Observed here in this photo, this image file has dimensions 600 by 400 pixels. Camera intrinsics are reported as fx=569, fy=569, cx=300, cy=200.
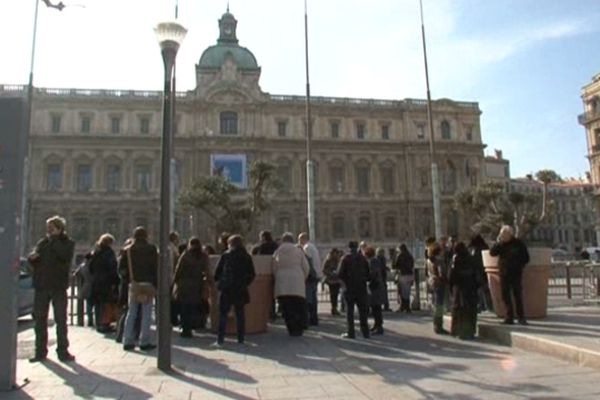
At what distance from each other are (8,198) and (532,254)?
29.0 ft

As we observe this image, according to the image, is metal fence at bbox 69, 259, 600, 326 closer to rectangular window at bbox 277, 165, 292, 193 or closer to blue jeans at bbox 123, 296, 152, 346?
blue jeans at bbox 123, 296, 152, 346

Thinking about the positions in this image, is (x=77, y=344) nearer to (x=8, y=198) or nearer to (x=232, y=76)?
(x=8, y=198)

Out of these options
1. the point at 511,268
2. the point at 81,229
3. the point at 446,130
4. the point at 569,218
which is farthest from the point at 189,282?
the point at 569,218

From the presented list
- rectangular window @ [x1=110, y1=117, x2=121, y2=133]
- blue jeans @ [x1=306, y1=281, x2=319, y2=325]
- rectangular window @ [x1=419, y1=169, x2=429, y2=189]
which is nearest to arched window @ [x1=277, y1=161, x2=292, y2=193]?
rectangular window @ [x1=419, y1=169, x2=429, y2=189]

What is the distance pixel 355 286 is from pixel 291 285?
3.64 ft

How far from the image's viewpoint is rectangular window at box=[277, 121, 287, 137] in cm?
5622

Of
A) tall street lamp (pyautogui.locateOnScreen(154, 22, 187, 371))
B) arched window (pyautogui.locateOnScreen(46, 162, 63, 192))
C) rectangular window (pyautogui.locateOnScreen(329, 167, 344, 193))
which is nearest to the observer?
tall street lamp (pyautogui.locateOnScreen(154, 22, 187, 371))

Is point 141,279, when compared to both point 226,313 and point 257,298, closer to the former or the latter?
point 226,313

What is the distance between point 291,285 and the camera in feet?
32.6

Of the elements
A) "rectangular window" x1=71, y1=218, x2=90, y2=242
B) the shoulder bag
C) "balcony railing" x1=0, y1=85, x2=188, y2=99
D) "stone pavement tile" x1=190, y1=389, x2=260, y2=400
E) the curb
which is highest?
"balcony railing" x1=0, y1=85, x2=188, y2=99

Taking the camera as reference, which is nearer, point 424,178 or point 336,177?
point 336,177

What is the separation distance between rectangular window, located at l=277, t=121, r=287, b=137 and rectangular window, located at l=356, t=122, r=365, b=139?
775cm

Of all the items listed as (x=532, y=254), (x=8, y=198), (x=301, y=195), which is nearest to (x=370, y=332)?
(x=532, y=254)

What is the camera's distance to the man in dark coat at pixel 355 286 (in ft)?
32.0
